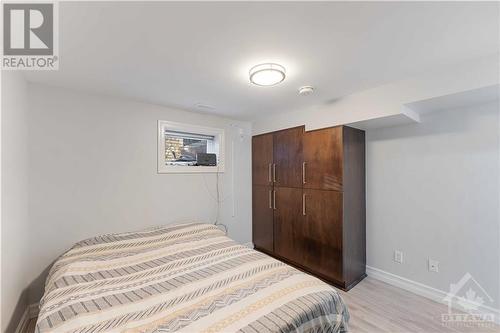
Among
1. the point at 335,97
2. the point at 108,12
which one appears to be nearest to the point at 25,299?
the point at 108,12

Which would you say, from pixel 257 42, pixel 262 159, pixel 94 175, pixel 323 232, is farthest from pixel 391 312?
pixel 94 175

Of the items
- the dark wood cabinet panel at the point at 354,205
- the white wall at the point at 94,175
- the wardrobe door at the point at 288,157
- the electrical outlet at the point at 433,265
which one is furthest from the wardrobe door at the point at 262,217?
the electrical outlet at the point at 433,265

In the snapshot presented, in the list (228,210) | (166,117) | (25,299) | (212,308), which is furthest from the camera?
(228,210)

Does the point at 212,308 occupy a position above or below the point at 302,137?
below

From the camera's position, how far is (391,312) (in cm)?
206

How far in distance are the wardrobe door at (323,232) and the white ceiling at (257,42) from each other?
132 centimetres

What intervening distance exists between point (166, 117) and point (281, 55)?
1.82m

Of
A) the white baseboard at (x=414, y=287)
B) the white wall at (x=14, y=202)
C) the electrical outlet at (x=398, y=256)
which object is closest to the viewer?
the white wall at (x=14, y=202)

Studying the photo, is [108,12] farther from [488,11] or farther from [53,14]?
[488,11]

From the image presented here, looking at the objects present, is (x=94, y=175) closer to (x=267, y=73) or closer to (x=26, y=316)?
(x=26, y=316)

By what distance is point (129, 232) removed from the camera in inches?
96.4

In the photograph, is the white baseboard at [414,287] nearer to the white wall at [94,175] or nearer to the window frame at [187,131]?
the white wall at [94,175]

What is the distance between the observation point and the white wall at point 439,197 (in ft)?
6.51

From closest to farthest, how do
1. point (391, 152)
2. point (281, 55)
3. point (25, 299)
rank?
point (281, 55), point (25, 299), point (391, 152)
